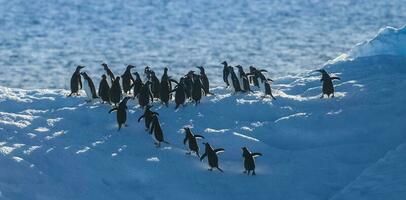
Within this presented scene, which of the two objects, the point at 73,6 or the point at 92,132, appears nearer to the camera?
the point at 92,132

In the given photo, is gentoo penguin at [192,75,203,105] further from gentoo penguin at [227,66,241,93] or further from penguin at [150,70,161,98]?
gentoo penguin at [227,66,241,93]

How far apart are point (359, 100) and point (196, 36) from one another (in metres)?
45.8

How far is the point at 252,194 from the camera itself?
15.0 meters

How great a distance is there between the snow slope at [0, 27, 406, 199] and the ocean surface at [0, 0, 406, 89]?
2598 centimetres

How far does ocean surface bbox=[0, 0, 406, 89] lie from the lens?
5094cm

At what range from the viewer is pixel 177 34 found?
6538 centimetres

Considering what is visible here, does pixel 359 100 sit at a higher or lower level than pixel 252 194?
higher

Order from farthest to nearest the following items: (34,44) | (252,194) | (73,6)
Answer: (73,6) < (34,44) < (252,194)

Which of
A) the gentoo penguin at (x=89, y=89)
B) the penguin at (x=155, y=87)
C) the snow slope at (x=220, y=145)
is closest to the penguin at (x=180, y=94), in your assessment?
the snow slope at (x=220, y=145)

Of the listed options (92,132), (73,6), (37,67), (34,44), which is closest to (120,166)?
(92,132)

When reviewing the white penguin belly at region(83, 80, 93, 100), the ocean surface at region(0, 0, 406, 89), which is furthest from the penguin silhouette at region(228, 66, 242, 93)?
the ocean surface at region(0, 0, 406, 89)

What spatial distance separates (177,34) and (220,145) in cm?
4934

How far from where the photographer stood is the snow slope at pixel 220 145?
48.7 ft

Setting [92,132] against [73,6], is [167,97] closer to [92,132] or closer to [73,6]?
[92,132]
